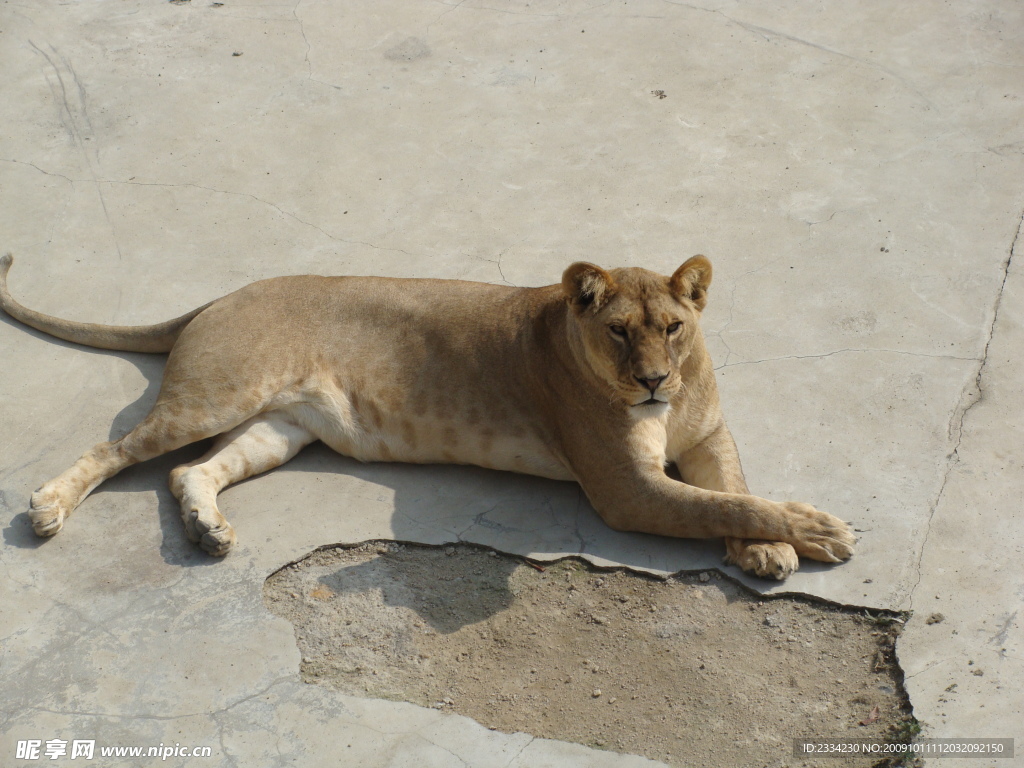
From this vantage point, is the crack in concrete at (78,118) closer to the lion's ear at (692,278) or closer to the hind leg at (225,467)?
the hind leg at (225,467)

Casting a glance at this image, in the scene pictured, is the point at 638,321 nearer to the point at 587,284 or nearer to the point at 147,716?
the point at 587,284

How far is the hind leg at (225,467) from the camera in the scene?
4.64 meters

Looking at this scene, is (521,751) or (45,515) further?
(45,515)

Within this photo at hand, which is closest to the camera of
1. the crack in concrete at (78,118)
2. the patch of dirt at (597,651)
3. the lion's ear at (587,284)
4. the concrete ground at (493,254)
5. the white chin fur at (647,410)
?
the patch of dirt at (597,651)

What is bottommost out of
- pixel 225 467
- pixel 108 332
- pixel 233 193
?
pixel 225 467

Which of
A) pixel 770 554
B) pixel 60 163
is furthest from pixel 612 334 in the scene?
pixel 60 163

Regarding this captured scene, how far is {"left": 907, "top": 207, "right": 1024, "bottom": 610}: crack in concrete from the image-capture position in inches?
177

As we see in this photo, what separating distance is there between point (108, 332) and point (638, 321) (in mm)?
2957

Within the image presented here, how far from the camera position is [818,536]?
4.44 m

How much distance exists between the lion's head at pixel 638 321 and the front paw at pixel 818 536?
72cm

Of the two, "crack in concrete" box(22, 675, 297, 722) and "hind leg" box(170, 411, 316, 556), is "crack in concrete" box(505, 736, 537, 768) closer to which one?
"crack in concrete" box(22, 675, 297, 722)

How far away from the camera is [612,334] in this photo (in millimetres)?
4449

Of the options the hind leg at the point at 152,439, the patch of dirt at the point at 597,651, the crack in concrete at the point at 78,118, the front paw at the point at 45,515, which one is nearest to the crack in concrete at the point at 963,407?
the patch of dirt at the point at 597,651
